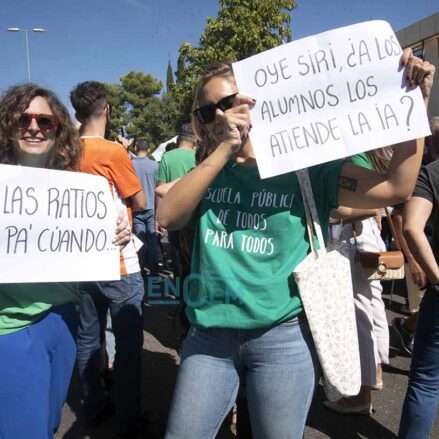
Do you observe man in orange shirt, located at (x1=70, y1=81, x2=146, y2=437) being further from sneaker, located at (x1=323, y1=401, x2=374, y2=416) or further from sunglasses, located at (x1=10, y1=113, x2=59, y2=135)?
sneaker, located at (x1=323, y1=401, x2=374, y2=416)

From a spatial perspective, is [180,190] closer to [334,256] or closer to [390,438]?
[334,256]

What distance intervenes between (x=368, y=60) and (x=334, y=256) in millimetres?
689

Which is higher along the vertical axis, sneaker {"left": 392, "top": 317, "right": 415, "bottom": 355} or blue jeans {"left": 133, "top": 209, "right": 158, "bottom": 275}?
blue jeans {"left": 133, "top": 209, "right": 158, "bottom": 275}

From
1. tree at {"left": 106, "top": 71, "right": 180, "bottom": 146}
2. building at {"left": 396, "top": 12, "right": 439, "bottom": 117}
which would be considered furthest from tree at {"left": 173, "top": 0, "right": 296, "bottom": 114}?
tree at {"left": 106, "top": 71, "right": 180, "bottom": 146}

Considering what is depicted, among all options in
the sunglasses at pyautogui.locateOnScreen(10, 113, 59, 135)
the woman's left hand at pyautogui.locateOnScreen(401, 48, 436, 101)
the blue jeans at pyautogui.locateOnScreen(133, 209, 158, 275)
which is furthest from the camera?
the blue jeans at pyautogui.locateOnScreen(133, 209, 158, 275)

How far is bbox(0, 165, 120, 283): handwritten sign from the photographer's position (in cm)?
157

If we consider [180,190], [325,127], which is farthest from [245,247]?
[325,127]

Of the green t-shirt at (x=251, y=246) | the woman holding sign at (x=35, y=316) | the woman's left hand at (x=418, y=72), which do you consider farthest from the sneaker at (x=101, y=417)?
the woman's left hand at (x=418, y=72)

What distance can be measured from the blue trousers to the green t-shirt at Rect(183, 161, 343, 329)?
0.54 m

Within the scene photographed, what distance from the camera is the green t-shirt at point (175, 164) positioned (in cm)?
492

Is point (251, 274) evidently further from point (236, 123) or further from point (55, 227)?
point (55, 227)

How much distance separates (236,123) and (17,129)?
86cm

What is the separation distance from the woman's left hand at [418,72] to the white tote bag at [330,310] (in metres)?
0.53

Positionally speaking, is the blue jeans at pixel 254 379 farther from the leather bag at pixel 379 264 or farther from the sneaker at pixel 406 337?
the sneaker at pixel 406 337
